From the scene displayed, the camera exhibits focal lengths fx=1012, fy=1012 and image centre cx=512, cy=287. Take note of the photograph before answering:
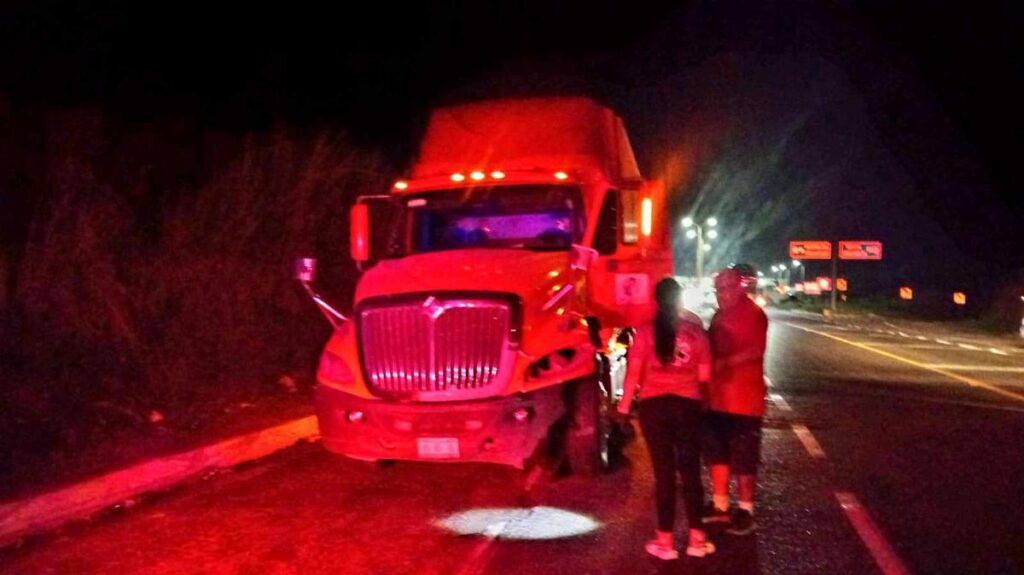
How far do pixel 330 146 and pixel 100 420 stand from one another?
7765mm

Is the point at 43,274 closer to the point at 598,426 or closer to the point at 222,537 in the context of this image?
the point at 222,537

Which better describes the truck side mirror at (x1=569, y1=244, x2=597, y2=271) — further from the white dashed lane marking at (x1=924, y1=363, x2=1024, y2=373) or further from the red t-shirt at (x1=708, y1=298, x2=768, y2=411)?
the white dashed lane marking at (x1=924, y1=363, x2=1024, y2=373)

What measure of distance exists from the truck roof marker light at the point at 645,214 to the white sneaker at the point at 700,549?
439 cm

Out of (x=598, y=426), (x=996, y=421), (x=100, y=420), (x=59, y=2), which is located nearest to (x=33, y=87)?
(x=59, y=2)

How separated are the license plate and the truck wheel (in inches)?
Answer: 48.1

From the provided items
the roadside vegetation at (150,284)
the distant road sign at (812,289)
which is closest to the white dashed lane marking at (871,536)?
the roadside vegetation at (150,284)

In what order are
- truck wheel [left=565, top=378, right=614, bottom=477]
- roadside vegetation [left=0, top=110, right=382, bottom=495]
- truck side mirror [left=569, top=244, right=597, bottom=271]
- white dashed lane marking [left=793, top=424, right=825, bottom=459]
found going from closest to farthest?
truck wheel [left=565, top=378, right=614, bottom=477] → truck side mirror [left=569, top=244, right=597, bottom=271] → white dashed lane marking [left=793, top=424, right=825, bottom=459] → roadside vegetation [left=0, top=110, right=382, bottom=495]

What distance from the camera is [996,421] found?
1323cm

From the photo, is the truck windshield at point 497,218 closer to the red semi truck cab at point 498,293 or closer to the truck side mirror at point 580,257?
the red semi truck cab at point 498,293

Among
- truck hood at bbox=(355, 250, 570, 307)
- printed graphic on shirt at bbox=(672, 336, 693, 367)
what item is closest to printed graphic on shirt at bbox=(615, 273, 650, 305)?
truck hood at bbox=(355, 250, 570, 307)

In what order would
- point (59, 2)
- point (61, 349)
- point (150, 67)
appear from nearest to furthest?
point (61, 349) < point (59, 2) < point (150, 67)

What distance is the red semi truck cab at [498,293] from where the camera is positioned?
27.0 feet

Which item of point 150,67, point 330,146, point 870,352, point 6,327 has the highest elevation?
point 150,67

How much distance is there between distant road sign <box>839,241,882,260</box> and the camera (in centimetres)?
8438
